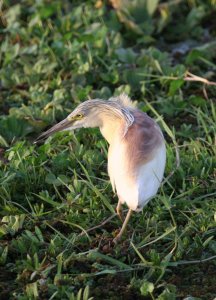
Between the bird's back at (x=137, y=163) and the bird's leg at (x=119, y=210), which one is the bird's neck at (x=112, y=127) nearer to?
the bird's back at (x=137, y=163)

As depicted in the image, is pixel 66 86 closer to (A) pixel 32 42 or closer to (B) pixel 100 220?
(A) pixel 32 42

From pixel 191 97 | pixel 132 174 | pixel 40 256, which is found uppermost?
pixel 132 174

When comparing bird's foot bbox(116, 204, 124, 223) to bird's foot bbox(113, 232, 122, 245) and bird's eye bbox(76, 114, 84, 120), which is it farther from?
bird's eye bbox(76, 114, 84, 120)

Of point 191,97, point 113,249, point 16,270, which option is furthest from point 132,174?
point 191,97

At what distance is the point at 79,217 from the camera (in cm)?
358

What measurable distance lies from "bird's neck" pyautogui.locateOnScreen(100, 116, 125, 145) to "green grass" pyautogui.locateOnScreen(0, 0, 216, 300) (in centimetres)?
26

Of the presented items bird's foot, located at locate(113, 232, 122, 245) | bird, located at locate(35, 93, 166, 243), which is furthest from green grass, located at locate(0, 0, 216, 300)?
bird, located at locate(35, 93, 166, 243)

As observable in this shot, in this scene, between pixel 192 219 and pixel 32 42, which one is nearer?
pixel 192 219

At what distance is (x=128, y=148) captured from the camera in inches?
127

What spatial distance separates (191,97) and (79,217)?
56.3 inches

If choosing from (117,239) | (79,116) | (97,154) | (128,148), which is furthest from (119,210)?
(97,154)

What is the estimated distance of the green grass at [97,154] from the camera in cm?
322

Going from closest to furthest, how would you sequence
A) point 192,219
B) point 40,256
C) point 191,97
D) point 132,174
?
point 132,174, point 40,256, point 192,219, point 191,97

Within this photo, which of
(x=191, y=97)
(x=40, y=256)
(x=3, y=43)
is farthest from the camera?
(x=3, y=43)
